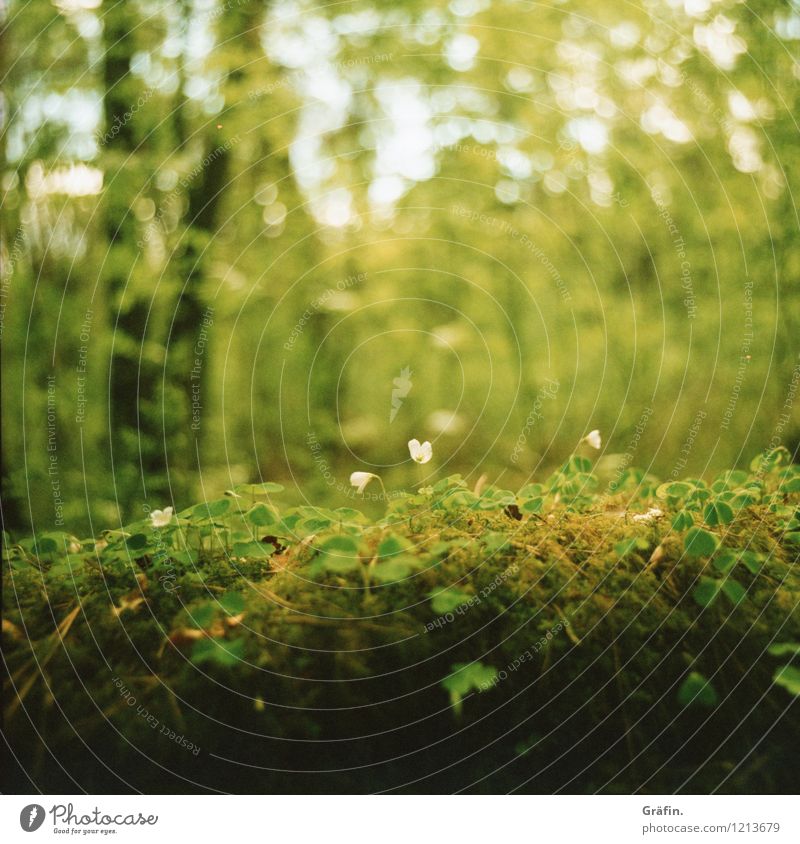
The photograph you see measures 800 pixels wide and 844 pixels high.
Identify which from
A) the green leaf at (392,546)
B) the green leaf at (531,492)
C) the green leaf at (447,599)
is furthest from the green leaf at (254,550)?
the green leaf at (531,492)

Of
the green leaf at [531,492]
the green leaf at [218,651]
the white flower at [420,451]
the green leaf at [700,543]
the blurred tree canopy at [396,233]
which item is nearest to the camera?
the green leaf at [218,651]

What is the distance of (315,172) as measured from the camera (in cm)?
286

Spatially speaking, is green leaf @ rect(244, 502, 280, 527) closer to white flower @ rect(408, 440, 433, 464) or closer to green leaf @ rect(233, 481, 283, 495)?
green leaf @ rect(233, 481, 283, 495)

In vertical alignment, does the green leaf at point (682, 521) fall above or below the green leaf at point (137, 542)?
below

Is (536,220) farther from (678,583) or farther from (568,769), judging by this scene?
(568,769)

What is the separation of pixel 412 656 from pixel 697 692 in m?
0.61

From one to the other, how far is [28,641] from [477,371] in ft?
7.63

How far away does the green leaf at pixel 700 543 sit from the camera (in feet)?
4.80

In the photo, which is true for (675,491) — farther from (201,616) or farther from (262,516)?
(201,616)

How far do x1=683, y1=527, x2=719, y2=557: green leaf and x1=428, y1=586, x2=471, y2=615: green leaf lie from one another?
486mm

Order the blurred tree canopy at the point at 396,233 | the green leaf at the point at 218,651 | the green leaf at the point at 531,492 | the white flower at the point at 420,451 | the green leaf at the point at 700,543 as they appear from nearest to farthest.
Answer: the green leaf at the point at 218,651
the green leaf at the point at 700,543
the green leaf at the point at 531,492
the white flower at the point at 420,451
the blurred tree canopy at the point at 396,233

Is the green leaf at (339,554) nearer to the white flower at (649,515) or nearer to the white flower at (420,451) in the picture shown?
the white flower at (420,451)

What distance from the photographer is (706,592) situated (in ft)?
4.76
